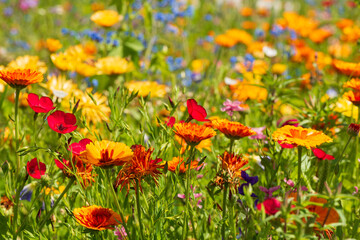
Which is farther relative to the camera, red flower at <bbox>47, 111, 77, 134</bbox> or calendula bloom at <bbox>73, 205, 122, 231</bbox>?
red flower at <bbox>47, 111, 77, 134</bbox>

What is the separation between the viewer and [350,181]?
1685 millimetres

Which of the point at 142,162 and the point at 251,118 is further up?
the point at 142,162

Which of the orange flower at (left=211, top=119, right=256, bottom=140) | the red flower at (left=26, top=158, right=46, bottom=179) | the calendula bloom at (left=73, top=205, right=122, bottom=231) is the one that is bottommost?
the calendula bloom at (left=73, top=205, right=122, bottom=231)

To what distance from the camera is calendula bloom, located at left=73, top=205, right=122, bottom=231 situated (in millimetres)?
957

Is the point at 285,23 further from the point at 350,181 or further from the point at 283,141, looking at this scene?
the point at 283,141

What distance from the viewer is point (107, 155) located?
889 mm

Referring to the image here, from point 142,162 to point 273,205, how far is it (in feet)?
0.96

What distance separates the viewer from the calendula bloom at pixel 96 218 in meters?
0.96

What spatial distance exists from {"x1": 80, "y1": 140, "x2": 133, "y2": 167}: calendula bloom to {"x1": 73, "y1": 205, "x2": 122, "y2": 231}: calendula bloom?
0.47ft

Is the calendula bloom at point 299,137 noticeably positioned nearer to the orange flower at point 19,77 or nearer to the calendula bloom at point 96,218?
the calendula bloom at point 96,218

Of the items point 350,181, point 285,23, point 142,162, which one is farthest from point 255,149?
point 285,23

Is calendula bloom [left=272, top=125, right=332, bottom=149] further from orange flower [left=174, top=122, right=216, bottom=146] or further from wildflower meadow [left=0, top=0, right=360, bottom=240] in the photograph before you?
orange flower [left=174, top=122, right=216, bottom=146]

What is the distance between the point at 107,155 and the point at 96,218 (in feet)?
0.59

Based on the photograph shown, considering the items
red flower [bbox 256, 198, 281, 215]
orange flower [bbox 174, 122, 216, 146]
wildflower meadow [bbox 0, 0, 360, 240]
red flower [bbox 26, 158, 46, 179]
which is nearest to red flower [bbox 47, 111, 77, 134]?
wildflower meadow [bbox 0, 0, 360, 240]
